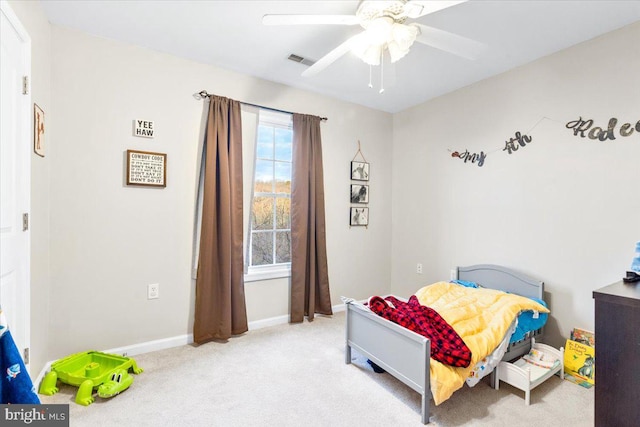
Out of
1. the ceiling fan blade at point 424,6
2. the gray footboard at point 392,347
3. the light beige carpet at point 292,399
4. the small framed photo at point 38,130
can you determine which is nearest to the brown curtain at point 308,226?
the light beige carpet at point 292,399

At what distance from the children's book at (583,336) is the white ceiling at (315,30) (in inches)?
89.1

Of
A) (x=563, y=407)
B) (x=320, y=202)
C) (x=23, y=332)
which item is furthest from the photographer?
(x=320, y=202)

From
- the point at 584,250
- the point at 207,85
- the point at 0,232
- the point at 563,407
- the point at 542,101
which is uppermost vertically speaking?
the point at 207,85

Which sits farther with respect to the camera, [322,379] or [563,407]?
[322,379]

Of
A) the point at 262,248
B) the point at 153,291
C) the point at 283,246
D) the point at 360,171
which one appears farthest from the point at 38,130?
the point at 360,171

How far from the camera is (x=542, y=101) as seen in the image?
8.90ft

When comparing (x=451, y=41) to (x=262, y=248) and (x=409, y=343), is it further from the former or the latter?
(x=262, y=248)

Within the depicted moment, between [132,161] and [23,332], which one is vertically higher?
[132,161]

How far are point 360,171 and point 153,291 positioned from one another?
2.58m

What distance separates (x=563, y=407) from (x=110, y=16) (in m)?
3.97

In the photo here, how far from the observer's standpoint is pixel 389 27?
173 cm

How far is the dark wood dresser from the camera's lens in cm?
112

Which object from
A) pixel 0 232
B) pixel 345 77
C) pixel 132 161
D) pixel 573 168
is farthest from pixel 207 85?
pixel 573 168

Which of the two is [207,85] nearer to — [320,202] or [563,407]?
[320,202]
